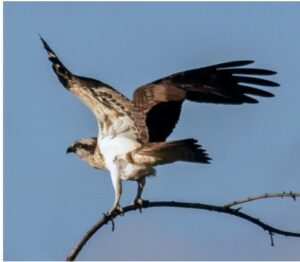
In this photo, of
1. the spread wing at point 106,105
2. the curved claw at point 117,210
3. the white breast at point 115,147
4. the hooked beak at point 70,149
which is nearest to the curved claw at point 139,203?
the curved claw at point 117,210

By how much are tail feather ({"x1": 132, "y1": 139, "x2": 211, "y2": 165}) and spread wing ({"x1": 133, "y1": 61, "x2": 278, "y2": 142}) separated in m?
0.52

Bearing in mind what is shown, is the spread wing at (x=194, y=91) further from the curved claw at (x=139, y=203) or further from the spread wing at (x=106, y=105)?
the curved claw at (x=139, y=203)

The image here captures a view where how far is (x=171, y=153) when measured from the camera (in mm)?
7961

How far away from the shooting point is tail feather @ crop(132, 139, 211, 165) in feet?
25.0

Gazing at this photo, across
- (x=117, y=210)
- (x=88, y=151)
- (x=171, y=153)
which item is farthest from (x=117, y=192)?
(x=88, y=151)

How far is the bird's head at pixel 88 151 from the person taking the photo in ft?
29.2

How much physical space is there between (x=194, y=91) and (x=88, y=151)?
124 centimetres

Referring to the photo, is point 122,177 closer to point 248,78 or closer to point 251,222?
point 248,78

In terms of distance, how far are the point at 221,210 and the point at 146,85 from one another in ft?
8.53

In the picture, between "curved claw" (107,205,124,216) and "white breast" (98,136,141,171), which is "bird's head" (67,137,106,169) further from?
"curved claw" (107,205,124,216)

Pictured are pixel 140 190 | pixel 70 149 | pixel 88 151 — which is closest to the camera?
pixel 140 190

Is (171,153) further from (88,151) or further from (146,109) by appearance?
(88,151)

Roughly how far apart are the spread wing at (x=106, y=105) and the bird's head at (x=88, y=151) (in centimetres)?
37

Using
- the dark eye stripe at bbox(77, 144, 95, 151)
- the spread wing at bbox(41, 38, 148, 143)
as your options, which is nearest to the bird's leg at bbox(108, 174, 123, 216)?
the spread wing at bbox(41, 38, 148, 143)
